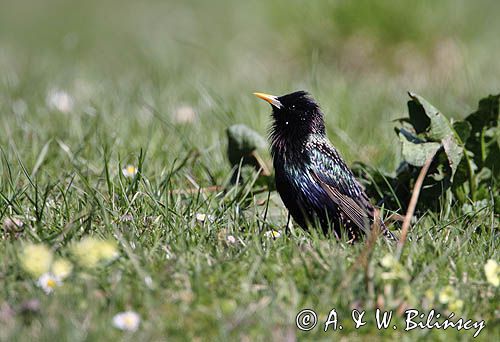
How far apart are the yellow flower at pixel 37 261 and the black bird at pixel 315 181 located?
1.41 meters

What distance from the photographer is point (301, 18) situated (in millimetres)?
7891

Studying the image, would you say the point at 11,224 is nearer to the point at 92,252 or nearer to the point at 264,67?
the point at 92,252

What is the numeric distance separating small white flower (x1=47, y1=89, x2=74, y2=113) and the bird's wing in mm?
2218

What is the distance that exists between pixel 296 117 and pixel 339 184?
0.45m

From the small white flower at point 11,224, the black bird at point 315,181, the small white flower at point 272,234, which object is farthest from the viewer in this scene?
the black bird at point 315,181

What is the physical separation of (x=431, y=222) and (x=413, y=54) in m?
3.98

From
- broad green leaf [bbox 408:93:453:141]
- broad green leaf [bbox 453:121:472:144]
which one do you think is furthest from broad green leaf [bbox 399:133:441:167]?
broad green leaf [bbox 453:121:472:144]

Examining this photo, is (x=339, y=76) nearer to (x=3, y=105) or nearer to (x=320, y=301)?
(x=3, y=105)

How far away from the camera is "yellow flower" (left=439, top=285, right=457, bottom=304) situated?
2963mm

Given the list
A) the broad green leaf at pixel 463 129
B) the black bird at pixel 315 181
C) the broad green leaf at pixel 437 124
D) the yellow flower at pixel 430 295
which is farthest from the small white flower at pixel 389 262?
the broad green leaf at pixel 463 129

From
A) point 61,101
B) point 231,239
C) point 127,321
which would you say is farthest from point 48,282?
point 61,101

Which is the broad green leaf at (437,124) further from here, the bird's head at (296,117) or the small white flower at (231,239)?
the small white flower at (231,239)

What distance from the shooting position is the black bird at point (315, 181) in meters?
4.04

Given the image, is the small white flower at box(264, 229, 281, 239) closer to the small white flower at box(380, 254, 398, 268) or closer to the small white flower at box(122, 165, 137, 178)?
the small white flower at box(380, 254, 398, 268)
